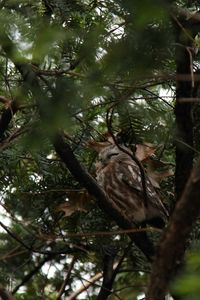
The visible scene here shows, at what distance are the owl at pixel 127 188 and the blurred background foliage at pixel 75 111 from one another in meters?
0.11

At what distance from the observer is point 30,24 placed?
255 cm

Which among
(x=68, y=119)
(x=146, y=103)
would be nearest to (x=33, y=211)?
(x=146, y=103)

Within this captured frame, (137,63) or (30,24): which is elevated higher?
(30,24)

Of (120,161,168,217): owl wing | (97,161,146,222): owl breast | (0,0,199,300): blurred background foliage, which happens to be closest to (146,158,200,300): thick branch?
(0,0,199,300): blurred background foliage

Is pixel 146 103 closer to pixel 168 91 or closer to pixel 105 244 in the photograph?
pixel 168 91

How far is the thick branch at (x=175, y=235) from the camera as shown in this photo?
173 centimetres

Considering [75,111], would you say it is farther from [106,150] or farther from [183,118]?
[106,150]

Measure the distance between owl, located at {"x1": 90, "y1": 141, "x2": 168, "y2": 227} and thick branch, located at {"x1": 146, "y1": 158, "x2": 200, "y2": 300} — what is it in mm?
1843

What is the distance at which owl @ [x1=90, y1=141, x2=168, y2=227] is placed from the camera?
3792 mm

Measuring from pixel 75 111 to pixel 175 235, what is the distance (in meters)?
0.57

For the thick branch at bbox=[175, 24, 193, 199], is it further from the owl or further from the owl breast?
the owl breast

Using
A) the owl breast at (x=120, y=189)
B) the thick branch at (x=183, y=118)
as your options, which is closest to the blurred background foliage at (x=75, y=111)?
the thick branch at (x=183, y=118)

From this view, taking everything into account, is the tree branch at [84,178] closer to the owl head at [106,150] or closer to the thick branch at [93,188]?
the thick branch at [93,188]

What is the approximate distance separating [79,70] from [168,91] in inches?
28.1
